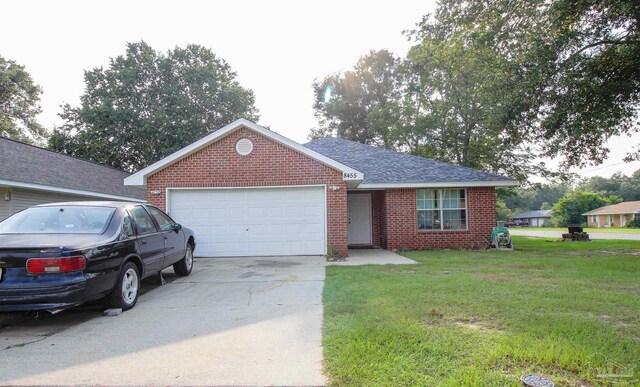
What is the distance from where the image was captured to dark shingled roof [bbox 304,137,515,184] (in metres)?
13.4

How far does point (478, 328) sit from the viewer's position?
4.05 metres

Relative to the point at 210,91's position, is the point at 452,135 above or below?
below

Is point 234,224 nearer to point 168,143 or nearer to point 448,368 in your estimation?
point 448,368

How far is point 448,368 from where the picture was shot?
3.06 meters

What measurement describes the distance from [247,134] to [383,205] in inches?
244

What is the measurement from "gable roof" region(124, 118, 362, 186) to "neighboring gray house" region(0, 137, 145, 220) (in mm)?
4169

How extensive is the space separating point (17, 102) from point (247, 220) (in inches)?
1186

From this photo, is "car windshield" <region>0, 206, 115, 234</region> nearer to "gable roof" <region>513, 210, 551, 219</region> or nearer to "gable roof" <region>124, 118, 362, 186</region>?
"gable roof" <region>124, 118, 362, 186</region>

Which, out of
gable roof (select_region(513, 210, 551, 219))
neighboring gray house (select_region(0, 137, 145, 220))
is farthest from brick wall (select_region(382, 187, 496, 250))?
gable roof (select_region(513, 210, 551, 219))

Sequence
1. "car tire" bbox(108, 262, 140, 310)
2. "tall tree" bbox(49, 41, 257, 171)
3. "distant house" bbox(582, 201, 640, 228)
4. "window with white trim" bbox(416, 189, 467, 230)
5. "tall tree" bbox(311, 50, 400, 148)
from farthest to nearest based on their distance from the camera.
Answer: "distant house" bbox(582, 201, 640, 228) < "tall tree" bbox(311, 50, 400, 148) < "tall tree" bbox(49, 41, 257, 171) < "window with white trim" bbox(416, 189, 467, 230) < "car tire" bbox(108, 262, 140, 310)

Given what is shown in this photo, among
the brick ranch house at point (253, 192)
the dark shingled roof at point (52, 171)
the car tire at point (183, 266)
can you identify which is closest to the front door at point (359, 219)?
the brick ranch house at point (253, 192)

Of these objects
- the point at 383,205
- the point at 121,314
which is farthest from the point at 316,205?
the point at 121,314

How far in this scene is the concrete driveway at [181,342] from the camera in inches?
123

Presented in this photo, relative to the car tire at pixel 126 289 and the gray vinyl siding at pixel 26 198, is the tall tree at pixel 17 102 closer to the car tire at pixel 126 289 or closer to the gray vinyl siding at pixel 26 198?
the gray vinyl siding at pixel 26 198
